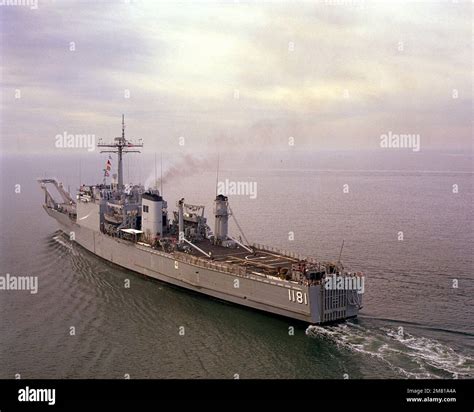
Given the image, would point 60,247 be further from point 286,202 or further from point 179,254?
point 286,202

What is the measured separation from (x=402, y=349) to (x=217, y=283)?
9803mm

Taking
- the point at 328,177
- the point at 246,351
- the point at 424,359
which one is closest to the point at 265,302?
the point at 246,351

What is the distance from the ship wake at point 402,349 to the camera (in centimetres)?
1806

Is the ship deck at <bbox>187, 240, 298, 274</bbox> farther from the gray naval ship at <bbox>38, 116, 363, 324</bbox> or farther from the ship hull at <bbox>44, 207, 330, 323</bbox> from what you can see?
the ship hull at <bbox>44, 207, 330, 323</bbox>

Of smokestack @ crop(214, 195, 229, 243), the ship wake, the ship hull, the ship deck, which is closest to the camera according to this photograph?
the ship wake

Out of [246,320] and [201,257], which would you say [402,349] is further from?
[201,257]

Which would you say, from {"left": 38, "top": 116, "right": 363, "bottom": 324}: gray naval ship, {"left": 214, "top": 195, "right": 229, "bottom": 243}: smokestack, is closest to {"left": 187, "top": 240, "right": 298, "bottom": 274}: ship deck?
{"left": 38, "top": 116, "right": 363, "bottom": 324}: gray naval ship

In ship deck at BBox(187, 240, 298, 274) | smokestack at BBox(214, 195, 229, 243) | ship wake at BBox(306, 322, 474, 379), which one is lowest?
ship wake at BBox(306, 322, 474, 379)

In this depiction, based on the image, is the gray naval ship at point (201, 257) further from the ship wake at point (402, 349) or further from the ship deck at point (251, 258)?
the ship wake at point (402, 349)

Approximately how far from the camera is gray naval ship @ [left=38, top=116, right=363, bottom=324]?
23.2m

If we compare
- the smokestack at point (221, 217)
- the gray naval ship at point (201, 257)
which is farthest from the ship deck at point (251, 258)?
the smokestack at point (221, 217)

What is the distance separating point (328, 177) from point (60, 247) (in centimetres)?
6162

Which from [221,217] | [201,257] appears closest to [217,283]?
[201,257]

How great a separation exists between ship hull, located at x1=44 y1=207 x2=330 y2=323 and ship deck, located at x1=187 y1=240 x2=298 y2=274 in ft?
4.18
